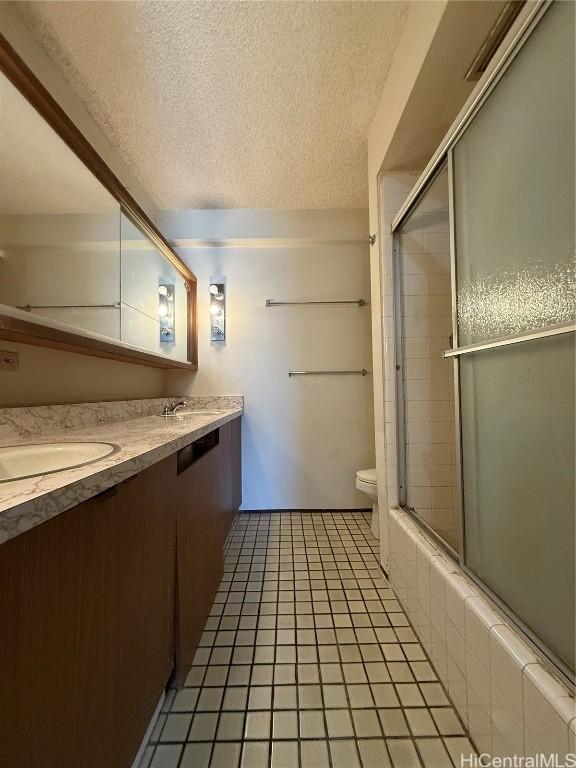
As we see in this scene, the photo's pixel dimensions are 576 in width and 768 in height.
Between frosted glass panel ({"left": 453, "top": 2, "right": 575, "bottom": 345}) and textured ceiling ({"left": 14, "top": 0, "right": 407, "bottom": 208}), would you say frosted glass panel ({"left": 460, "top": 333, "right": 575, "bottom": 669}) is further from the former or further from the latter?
textured ceiling ({"left": 14, "top": 0, "right": 407, "bottom": 208})

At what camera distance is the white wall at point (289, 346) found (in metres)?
2.34

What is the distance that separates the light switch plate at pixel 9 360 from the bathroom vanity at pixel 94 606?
561 mm

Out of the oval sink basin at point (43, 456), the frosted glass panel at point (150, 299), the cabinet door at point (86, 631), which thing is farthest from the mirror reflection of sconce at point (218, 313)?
the cabinet door at point (86, 631)

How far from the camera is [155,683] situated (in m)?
0.76

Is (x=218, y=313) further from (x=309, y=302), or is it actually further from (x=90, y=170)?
(x=90, y=170)

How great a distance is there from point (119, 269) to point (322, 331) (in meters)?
1.43

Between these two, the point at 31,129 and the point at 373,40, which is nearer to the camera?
the point at 31,129

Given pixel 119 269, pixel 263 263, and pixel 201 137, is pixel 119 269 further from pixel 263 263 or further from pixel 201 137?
pixel 263 263

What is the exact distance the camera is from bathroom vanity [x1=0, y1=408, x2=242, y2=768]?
1.30ft

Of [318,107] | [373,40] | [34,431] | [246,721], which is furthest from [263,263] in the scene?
[246,721]

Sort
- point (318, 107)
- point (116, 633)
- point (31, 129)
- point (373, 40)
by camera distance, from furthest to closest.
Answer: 1. point (318, 107)
2. point (373, 40)
3. point (31, 129)
4. point (116, 633)

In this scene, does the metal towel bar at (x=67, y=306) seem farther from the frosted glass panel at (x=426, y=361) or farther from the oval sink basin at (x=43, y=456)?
the frosted glass panel at (x=426, y=361)

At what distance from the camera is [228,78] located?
52.6 inches

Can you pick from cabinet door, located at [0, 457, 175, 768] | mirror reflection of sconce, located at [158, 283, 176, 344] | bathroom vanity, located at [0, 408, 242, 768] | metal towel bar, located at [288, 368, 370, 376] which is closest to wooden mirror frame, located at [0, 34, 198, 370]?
mirror reflection of sconce, located at [158, 283, 176, 344]
